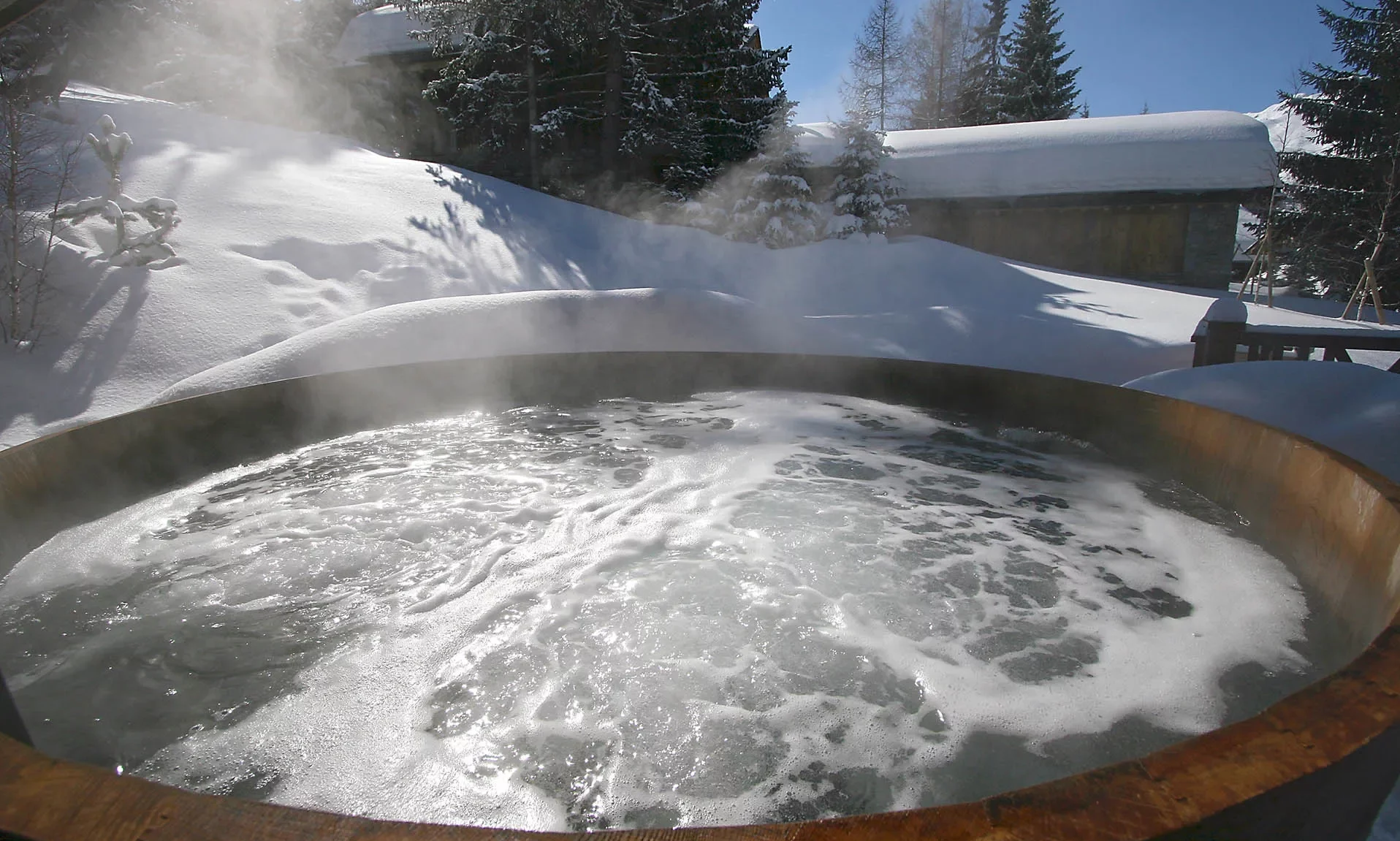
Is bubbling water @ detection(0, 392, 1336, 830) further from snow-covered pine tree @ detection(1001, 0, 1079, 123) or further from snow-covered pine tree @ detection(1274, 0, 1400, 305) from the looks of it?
snow-covered pine tree @ detection(1001, 0, 1079, 123)

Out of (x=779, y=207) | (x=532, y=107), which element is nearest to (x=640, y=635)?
(x=779, y=207)

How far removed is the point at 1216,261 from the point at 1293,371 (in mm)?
9098

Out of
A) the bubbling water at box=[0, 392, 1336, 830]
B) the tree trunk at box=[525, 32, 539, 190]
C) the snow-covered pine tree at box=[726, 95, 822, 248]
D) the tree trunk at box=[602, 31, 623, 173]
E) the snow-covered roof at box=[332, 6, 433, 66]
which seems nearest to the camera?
the bubbling water at box=[0, 392, 1336, 830]

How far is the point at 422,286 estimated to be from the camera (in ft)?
20.7

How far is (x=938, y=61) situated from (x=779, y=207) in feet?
63.2

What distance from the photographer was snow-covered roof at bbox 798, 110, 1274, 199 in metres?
10.1

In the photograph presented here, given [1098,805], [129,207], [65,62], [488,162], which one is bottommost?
[1098,805]

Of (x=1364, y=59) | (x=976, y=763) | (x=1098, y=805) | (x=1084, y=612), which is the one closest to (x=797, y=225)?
(x=1084, y=612)

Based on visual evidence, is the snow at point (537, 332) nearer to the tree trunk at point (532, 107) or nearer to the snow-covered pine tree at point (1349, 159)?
the tree trunk at point (532, 107)

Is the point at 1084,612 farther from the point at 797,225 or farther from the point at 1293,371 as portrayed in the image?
the point at 797,225

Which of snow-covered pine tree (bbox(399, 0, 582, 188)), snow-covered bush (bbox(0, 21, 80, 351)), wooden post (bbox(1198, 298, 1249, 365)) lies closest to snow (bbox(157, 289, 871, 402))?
snow-covered bush (bbox(0, 21, 80, 351))

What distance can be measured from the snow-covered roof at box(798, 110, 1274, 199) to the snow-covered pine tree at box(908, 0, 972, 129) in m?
13.5

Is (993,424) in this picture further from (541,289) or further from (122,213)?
(122,213)

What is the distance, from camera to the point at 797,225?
8891 mm
